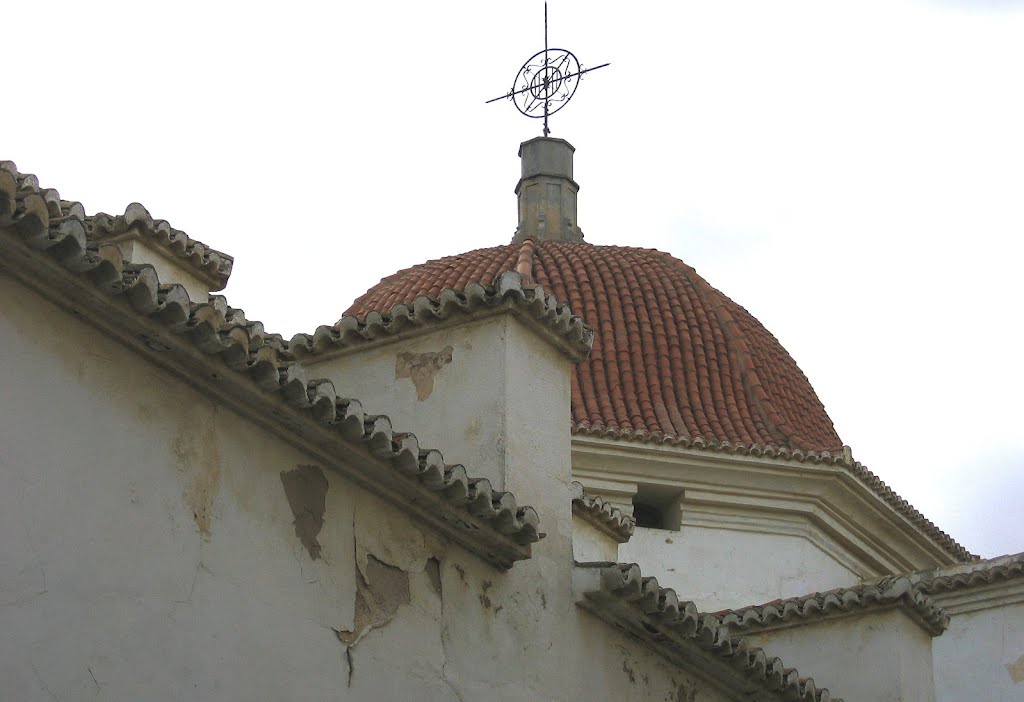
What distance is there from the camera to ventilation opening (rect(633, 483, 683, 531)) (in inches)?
569

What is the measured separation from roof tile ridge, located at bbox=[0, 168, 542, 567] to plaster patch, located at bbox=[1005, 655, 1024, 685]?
6.07m

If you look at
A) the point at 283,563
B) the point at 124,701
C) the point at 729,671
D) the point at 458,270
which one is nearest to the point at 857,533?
the point at 458,270

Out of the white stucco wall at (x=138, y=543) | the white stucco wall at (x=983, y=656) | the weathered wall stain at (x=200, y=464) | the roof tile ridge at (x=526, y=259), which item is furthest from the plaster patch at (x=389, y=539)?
the roof tile ridge at (x=526, y=259)

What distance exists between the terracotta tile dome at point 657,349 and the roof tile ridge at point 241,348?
20.6ft

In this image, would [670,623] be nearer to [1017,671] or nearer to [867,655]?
[867,655]

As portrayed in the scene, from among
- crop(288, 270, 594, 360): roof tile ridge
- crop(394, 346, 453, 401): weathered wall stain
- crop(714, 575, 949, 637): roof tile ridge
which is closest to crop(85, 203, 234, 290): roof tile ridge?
crop(288, 270, 594, 360): roof tile ridge

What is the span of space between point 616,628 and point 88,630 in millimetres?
3484

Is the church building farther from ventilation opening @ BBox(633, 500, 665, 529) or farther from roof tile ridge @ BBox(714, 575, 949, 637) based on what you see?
ventilation opening @ BBox(633, 500, 665, 529)

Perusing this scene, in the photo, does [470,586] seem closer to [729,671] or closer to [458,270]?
[729,671]

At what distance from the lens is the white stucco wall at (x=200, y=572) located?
5754mm

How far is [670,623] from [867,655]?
227 cm

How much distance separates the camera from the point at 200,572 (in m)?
6.37

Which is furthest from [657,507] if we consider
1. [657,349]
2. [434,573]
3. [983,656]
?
[434,573]

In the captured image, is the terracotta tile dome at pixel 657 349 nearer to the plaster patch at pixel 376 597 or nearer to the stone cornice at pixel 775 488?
the stone cornice at pixel 775 488
